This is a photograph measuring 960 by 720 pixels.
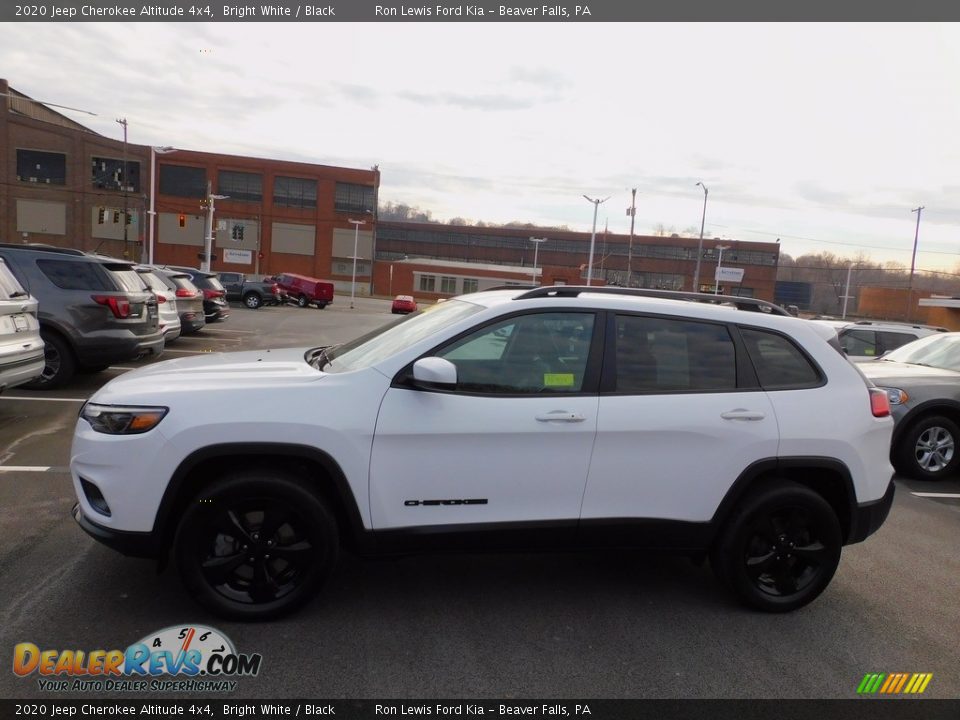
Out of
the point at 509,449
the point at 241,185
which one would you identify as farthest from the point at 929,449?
the point at 241,185

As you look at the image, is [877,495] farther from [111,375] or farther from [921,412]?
[111,375]

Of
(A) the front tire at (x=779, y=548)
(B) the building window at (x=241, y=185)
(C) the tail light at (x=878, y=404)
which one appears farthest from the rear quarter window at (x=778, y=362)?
(B) the building window at (x=241, y=185)

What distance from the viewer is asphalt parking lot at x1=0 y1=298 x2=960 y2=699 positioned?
3225 millimetres

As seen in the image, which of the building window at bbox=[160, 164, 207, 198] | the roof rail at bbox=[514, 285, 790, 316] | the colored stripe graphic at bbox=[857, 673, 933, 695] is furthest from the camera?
the building window at bbox=[160, 164, 207, 198]

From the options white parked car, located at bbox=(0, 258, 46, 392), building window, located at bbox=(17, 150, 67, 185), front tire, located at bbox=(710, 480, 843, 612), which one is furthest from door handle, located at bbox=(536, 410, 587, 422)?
building window, located at bbox=(17, 150, 67, 185)

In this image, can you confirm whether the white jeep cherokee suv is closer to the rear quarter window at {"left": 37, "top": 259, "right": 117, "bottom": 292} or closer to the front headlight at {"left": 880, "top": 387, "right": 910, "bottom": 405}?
the front headlight at {"left": 880, "top": 387, "right": 910, "bottom": 405}

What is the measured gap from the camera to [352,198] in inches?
3029

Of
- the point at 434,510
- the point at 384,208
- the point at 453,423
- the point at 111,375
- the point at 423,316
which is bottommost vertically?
the point at 111,375

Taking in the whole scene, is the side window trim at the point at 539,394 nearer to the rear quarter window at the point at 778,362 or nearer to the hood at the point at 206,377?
the hood at the point at 206,377

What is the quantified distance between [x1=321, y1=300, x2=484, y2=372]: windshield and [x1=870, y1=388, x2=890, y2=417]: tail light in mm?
2354

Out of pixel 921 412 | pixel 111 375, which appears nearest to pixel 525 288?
pixel 921 412

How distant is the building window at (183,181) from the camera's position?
73.9 metres

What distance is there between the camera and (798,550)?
13.1 ft

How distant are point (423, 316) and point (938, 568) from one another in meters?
3.95
